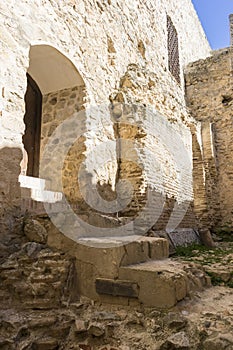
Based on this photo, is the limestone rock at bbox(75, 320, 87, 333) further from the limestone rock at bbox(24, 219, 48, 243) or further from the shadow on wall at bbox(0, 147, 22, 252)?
the shadow on wall at bbox(0, 147, 22, 252)

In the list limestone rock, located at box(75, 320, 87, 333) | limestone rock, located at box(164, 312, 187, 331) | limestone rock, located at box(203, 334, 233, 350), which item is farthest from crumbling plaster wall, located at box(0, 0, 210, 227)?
limestone rock, located at box(203, 334, 233, 350)

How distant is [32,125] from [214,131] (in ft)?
27.9

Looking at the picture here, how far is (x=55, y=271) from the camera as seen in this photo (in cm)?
260

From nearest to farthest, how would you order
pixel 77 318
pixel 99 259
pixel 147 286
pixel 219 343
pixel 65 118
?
pixel 219 343 < pixel 77 318 < pixel 147 286 < pixel 99 259 < pixel 65 118

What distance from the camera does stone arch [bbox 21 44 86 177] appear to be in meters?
4.63

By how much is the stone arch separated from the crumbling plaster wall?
165 millimetres

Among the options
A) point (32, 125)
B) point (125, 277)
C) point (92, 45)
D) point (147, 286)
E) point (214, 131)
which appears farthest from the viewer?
point (214, 131)

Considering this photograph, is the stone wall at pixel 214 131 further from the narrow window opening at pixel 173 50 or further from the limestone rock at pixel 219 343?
the limestone rock at pixel 219 343

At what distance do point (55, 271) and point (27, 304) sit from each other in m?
0.37

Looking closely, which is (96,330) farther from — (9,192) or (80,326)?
(9,192)

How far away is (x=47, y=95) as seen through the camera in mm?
5496

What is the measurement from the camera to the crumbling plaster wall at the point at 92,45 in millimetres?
3355

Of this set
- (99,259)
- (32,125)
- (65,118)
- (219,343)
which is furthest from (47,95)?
(219,343)

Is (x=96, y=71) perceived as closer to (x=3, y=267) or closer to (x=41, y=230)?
(x=41, y=230)
